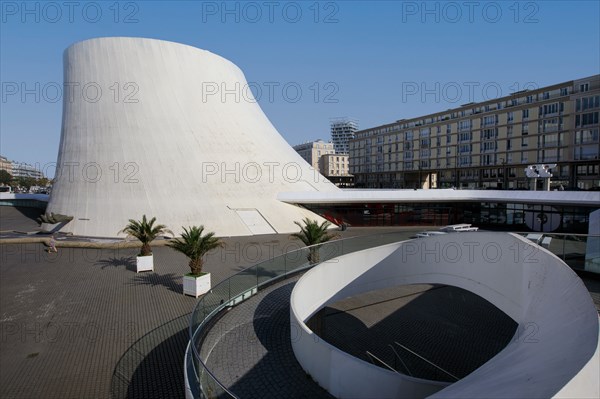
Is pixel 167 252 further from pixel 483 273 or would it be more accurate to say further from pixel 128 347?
pixel 483 273

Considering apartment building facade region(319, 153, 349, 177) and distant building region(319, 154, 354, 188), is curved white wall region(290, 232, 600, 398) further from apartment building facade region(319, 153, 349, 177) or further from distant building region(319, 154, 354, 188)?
apartment building facade region(319, 153, 349, 177)

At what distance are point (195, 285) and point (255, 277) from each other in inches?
Result: 112

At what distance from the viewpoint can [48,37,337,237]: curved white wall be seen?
23344 millimetres

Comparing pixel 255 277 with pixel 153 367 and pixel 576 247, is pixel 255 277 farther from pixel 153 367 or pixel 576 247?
pixel 576 247

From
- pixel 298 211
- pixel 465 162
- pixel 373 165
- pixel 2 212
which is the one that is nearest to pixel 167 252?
pixel 298 211

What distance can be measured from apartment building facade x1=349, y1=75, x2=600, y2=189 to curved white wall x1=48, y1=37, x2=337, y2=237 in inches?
1456

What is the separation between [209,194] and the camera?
79.2 ft

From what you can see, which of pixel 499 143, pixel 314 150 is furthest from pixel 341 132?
pixel 499 143

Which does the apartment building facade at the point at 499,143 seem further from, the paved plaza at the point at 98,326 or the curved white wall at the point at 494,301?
the paved plaza at the point at 98,326

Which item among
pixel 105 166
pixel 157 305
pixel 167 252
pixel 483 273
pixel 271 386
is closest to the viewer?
pixel 271 386

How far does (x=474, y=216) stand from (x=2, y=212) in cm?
4615

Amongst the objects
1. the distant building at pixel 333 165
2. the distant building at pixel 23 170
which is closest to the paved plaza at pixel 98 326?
the distant building at pixel 333 165

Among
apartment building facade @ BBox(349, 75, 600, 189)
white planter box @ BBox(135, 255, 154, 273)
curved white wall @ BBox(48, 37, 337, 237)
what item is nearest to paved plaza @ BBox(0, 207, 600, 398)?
white planter box @ BBox(135, 255, 154, 273)

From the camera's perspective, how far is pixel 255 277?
1039cm
